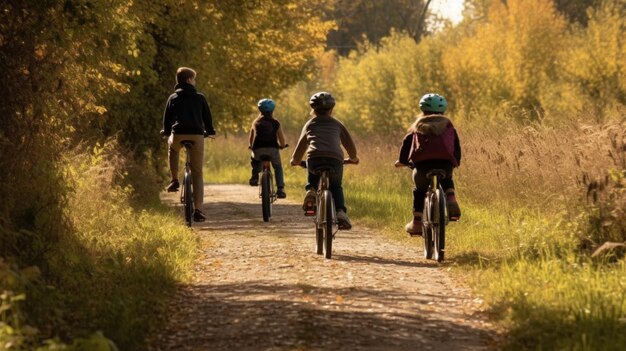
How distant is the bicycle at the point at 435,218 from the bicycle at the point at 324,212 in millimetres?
893

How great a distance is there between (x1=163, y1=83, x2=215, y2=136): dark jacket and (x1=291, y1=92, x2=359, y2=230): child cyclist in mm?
2909

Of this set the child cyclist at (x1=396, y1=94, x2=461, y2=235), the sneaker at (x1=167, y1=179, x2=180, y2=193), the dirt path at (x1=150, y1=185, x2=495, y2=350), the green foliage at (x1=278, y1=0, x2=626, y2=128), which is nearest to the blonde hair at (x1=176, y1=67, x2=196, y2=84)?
the sneaker at (x1=167, y1=179, x2=180, y2=193)

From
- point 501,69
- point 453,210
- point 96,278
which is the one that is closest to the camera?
point 96,278

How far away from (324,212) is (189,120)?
12.6 ft

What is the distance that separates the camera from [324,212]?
514 inches

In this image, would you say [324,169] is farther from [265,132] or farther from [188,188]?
[265,132]

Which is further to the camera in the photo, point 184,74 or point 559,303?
point 184,74

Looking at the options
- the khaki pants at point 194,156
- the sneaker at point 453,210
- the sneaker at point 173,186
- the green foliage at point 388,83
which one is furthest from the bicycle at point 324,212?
the green foliage at point 388,83

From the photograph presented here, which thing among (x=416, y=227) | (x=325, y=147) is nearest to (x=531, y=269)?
(x=416, y=227)

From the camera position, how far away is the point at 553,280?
33.3 ft

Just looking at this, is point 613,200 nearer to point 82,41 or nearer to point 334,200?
point 334,200

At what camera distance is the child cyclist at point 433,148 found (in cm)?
1267

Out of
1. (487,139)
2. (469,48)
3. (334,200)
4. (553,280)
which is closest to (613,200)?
(553,280)

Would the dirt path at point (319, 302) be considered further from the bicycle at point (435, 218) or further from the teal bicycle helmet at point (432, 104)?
the teal bicycle helmet at point (432, 104)
